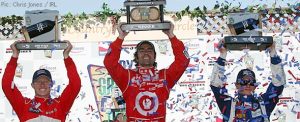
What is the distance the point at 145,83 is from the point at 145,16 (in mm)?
675

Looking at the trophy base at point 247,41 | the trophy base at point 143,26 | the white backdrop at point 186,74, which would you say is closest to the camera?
the trophy base at point 143,26

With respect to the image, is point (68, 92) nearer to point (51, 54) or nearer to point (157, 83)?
point (157, 83)

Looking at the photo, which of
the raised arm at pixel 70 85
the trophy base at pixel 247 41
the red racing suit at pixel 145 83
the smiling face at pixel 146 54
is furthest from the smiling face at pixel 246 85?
the raised arm at pixel 70 85

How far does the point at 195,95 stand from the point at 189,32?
0.82 m

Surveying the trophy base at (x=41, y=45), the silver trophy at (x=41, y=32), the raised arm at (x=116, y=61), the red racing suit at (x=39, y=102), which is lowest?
the red racing suit at (x=39, y=102)

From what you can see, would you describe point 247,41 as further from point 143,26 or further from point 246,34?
point 143,26

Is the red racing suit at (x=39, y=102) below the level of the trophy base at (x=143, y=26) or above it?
below

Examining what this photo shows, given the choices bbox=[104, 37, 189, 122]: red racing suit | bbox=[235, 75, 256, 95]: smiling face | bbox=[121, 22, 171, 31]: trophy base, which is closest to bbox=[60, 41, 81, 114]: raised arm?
bbox=[104, 37, 189, 122]: red racing suit

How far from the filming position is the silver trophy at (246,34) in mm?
5754

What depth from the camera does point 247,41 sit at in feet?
19.0

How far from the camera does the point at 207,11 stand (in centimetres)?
722

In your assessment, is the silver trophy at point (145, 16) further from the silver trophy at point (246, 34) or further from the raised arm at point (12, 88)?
the raised arm at point (12, 88)

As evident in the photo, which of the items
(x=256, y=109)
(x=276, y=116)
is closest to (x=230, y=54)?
(x=276, y=116)

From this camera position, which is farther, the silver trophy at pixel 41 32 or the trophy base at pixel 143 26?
the silver trophy at pixel 41 32
